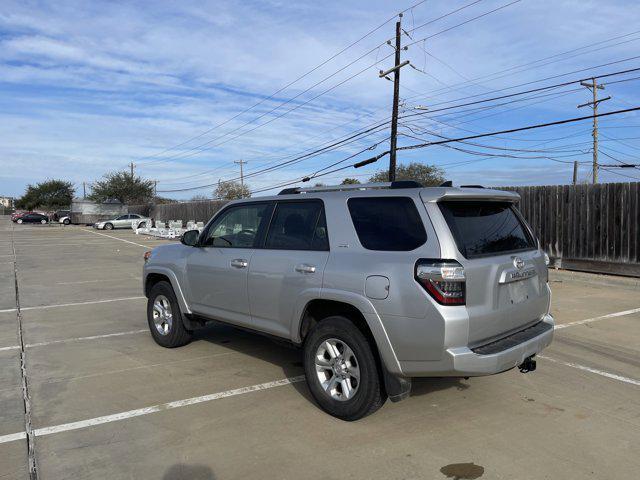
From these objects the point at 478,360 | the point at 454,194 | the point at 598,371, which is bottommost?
the point at 598,371

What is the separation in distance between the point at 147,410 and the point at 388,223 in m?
2.61

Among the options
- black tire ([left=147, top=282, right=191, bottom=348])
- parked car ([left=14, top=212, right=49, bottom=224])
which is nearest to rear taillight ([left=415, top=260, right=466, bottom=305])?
black tire ([left=147, top=282, right=191, bottom=348])

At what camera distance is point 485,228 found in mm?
4066

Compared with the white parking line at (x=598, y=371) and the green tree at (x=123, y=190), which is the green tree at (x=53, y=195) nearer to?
the green tree at (x=123, y=190)

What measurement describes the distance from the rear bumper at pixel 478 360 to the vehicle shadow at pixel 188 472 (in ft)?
4.96

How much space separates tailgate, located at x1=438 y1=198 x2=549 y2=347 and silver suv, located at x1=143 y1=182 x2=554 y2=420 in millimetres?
11

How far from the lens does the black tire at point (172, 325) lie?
20.1ft

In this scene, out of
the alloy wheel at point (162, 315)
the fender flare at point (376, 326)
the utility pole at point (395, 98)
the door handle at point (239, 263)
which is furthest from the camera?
the utility pole at point (395, 98)

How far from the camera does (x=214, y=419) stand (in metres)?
4.23

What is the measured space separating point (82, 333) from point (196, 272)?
2734 millimetres

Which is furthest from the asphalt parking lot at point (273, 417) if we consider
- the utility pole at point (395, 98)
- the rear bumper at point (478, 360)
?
the utility pole at point (395, 98)

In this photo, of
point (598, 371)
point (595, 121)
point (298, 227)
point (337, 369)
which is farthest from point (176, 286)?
point (595, 121)

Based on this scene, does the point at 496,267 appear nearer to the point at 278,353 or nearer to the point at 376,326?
the point at 376,326

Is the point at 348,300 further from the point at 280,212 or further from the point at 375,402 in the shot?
the point at 280,212
